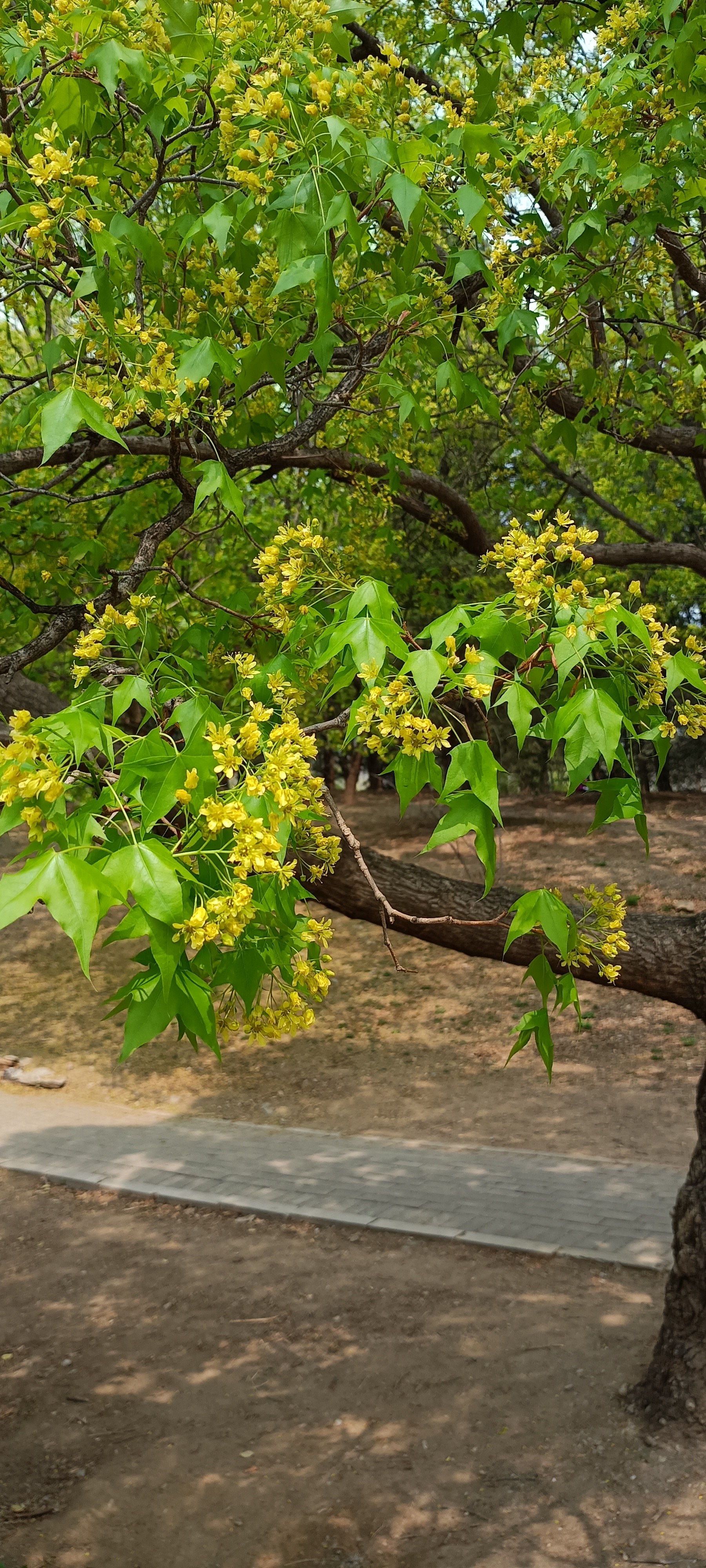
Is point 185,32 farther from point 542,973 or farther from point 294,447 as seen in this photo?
point 542,973

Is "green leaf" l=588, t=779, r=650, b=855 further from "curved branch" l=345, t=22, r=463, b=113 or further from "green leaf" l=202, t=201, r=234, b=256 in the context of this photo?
"curved branch" l=345, t=22, r=463, b=113

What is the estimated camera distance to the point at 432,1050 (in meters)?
11.6

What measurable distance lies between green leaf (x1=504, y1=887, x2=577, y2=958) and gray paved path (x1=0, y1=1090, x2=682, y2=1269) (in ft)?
15.6

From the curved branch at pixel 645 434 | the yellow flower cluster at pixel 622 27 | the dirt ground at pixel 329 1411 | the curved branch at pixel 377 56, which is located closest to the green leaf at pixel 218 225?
the yellow flower cluster at pixel 622 27

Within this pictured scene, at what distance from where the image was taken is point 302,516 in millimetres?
11234

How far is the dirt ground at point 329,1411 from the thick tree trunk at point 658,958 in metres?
0.26

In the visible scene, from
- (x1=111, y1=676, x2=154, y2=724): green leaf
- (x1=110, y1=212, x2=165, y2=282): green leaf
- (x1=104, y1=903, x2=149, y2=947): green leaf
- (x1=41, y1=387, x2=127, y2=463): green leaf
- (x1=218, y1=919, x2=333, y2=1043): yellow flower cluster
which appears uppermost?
(x1=110, y1=212, x2=165, y2=282): green leaf

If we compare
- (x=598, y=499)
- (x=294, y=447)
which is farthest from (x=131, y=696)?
(x=598, y=499)

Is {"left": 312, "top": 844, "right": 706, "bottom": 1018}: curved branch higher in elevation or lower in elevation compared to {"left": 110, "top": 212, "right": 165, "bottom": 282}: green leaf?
lower

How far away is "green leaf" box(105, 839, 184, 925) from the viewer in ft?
6.38

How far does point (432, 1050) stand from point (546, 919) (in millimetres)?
9132

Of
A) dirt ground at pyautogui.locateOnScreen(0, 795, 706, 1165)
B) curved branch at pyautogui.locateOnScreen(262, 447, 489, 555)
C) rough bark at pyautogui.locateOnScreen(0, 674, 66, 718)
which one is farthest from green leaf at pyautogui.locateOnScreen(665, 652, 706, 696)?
dirt ground at pyautogui.locateOnScreen(0, 795, 706, 1165)

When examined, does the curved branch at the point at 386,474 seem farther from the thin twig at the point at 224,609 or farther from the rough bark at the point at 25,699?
the rough bark at the point at 25,699

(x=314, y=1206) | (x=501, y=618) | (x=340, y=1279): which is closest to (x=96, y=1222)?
(x=314, y=1206)
